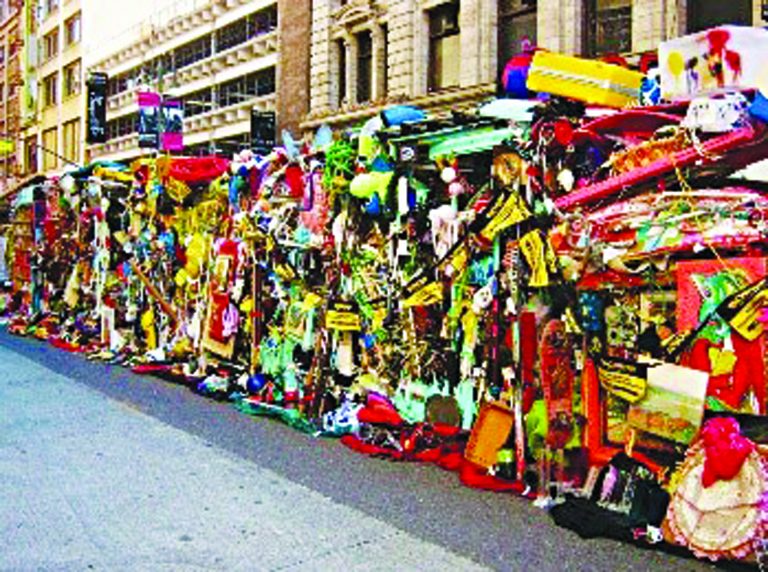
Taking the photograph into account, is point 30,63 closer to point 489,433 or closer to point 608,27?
point 608,27

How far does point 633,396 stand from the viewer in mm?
5793

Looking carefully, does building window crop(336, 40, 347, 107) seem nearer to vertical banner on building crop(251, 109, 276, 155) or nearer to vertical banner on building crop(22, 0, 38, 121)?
vertical banner on building crop(251, 109, 276, 155)

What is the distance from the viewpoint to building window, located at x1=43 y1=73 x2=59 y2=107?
194 feet

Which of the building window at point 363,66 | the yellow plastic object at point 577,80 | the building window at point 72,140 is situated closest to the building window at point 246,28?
the building window at point 363,66

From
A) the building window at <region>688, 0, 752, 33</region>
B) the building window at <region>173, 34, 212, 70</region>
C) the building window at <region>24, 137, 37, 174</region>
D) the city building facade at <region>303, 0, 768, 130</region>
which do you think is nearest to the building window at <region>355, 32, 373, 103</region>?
the city building facade at <region>303, 0, 768, 130</region>

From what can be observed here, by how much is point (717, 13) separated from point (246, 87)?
24.7 metres

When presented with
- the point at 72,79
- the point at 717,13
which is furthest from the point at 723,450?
the point at 72,79

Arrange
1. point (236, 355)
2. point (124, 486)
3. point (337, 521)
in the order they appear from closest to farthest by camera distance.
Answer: point (337, 521), point (124, 486), point (236, 355)

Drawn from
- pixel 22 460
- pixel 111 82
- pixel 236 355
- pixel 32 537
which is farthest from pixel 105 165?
pixel 111 82

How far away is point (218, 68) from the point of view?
41375 mm

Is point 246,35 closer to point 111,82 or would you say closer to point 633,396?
point 111,82

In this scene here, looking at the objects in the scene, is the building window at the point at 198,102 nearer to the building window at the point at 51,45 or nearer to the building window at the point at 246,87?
the building window at the point at 246,87

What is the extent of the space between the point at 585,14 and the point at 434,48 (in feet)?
20.1

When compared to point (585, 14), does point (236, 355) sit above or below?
below
